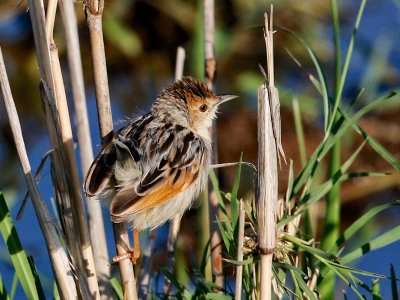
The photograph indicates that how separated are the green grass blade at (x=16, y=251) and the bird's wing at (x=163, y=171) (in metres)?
0.33

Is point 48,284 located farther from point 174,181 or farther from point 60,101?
point 60,101

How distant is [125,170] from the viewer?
2.88 m

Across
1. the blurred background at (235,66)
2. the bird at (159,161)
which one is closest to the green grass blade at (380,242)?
the bird at (159,161)

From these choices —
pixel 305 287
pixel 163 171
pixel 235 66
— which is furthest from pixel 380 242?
pixel 235 66

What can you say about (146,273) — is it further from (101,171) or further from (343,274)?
(343,274)

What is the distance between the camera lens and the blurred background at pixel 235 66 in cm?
546

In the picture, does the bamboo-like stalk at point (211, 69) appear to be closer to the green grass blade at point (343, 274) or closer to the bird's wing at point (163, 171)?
the bird's wing at point (163, 171)

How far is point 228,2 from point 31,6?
3.58 metres

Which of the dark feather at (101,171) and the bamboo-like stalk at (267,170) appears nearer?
the bamboo-like stalk at (267,170)

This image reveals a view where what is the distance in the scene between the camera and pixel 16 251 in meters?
2.76

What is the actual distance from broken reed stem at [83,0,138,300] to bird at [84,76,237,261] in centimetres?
6

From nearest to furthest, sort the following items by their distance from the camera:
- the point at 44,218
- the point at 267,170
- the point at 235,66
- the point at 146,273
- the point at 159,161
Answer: the point at 267,170
the point at 44,218
the point at 159,161
the point at 146,273
the point at 235,66

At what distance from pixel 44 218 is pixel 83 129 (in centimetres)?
58

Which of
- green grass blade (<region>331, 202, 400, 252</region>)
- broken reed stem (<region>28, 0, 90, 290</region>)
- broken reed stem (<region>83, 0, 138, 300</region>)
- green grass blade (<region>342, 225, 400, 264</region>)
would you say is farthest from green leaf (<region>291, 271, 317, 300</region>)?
broken reed stem (<region>28, 0, 90, 290</region>)
